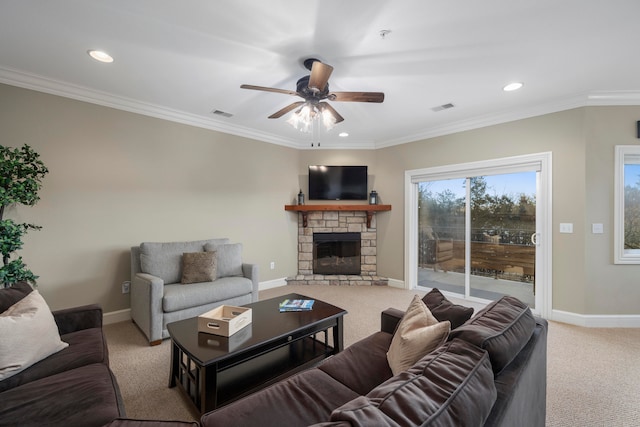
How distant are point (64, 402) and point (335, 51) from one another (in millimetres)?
2759

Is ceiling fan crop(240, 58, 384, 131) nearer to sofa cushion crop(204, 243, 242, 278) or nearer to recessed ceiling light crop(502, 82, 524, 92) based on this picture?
recessed ceiling light crop(502, 82, 524, 92)

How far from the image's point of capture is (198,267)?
3225mm

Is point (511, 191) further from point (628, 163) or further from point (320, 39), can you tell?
point (320, 39)

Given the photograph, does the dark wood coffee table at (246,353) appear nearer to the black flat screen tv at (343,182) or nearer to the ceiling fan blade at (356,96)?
the ceiling fan blade at (356,96)

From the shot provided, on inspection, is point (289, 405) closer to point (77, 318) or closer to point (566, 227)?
point (77, 318)

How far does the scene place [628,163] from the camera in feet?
10.5

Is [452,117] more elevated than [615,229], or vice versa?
[452,117]

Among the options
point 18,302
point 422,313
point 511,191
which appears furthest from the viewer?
point 511,191

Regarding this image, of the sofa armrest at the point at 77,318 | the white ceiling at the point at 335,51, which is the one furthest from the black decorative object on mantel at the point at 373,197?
the sofa armrest at the point at 77,318

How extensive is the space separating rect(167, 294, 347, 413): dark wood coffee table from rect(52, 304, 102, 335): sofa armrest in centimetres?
60

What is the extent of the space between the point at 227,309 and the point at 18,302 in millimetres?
1225

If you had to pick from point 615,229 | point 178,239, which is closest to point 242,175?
point 178,239

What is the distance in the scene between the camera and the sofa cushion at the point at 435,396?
0.65 meters

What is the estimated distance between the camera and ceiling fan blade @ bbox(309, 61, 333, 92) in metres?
1.96
